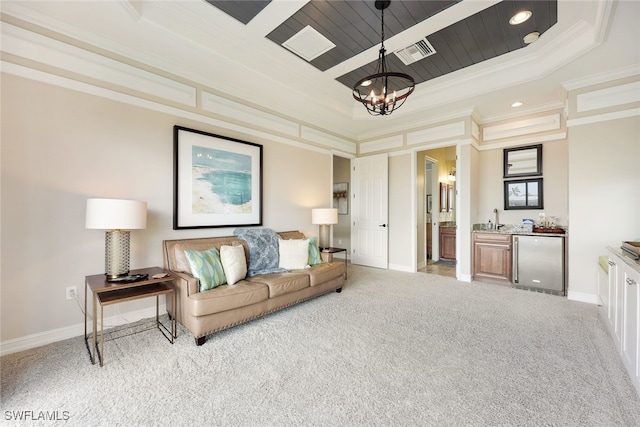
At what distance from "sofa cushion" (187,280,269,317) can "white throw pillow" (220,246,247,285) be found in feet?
0.28

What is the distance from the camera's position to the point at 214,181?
342 centimetres

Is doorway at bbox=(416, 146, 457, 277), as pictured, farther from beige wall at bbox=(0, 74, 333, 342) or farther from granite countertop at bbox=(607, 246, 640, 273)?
beige wall at bbox=(0, 74, 333, 342)

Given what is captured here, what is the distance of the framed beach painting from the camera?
3.13 metres

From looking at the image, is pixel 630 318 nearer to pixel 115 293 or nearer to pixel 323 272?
pixel 323 272

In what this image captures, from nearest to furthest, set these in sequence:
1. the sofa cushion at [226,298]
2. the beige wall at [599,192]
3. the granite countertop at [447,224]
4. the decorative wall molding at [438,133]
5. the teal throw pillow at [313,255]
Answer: the sofa cushion at [226,298] < the beige wall at [599,192] < the teal throw pillow at [313,255] < the decorative wall molding at [438,133] < the granite countertop at [447,224]

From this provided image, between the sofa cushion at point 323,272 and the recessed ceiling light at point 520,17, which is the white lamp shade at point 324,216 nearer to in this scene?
the sofa cushion at point 323,272

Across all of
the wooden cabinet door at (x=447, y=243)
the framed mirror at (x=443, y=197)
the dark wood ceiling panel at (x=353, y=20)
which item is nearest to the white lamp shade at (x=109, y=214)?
the dark wood ceiling panel at (x=353, y=20)

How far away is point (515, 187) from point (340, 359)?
4.56 meters

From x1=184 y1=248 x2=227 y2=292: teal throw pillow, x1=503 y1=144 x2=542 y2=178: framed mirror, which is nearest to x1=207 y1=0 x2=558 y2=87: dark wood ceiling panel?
x1=503 y1=144 x2=542 y2=178: framed mirror

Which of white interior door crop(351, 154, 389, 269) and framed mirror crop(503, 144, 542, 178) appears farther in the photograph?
white interior door crop(351, 154, 389, 269)

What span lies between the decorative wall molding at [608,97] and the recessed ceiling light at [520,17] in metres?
1.65

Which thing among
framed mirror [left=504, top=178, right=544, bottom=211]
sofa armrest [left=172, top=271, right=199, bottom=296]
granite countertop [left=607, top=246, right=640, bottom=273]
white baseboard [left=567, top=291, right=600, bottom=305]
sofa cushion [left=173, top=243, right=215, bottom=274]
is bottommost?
white baseboard [left=567, top=291, right=600, bottom=305]

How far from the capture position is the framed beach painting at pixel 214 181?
3131 millimetres

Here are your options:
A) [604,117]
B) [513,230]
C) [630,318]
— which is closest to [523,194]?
[513,230]
